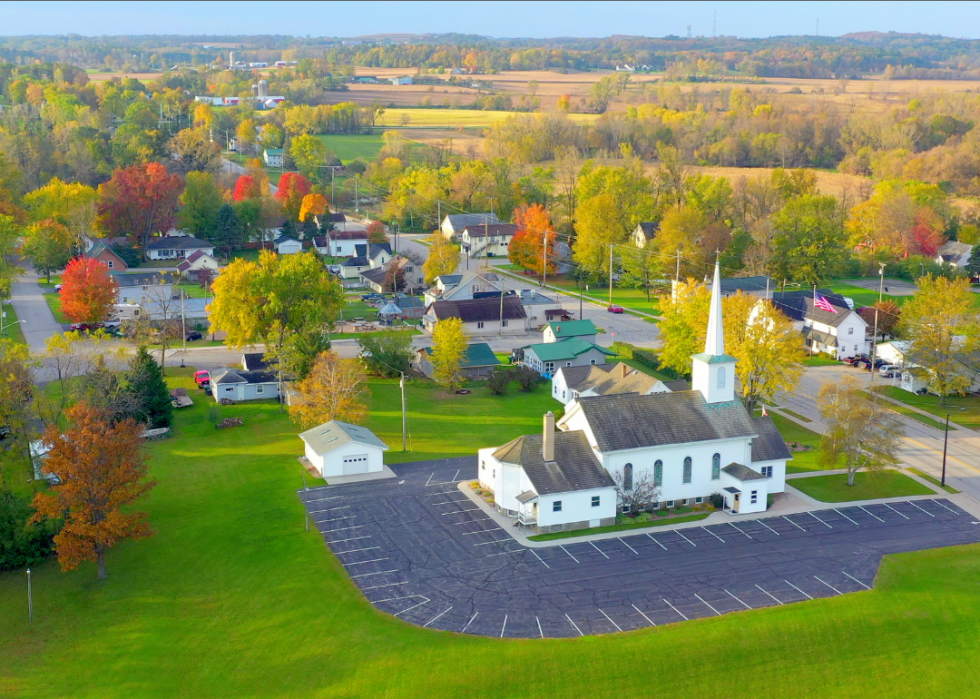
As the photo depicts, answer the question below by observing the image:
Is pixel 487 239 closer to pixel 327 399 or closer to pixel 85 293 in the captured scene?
pixel 85 293

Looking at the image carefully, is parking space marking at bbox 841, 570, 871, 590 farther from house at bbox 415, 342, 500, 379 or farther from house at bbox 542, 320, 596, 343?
house at bbox 542, 320, 596, 343

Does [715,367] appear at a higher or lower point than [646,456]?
higher

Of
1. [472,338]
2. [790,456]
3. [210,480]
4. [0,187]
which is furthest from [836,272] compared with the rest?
[0,187]

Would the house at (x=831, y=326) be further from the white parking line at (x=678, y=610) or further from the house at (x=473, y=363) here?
the white parking line at (x=678, y=610)

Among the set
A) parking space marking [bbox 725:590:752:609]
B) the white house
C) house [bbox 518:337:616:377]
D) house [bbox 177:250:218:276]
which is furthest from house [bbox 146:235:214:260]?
parking space marking [bbox 725:590:752:609]

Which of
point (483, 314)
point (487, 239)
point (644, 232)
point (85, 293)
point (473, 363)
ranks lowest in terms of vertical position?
point (473, 363)

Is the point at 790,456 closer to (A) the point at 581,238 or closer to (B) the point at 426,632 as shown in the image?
(B) the point at 426,632

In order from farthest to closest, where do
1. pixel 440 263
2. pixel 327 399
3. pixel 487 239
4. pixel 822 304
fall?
pixel 487 239
pixel 440 263
pixel 822 304
pixel 327 399

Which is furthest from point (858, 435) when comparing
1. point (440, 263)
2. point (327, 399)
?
point (440, 263)
